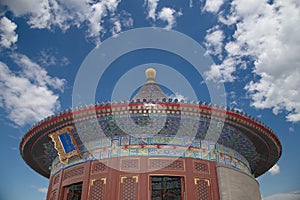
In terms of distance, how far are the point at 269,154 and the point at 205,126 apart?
11.3 feet

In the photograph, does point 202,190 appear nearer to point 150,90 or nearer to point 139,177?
point 139,177

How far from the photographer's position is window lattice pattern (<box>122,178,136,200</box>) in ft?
26.4

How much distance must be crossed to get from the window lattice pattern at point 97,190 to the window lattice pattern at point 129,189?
0.71m

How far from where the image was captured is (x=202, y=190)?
841 cm

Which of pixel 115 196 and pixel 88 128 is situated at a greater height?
pixel 88 128

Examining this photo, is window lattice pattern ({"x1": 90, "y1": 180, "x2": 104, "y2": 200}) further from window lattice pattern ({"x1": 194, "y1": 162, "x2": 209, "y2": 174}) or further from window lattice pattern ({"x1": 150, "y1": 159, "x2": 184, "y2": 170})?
window lattice pattern ({"x1": 194, "y1": 162, "x2": 209, "y2": 174})

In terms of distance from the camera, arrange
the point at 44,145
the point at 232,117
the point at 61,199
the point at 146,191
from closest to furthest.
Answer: the point at 146,191
the point at 232,117
the point at 61,199
the point at 44,145

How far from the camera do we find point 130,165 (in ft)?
27.7

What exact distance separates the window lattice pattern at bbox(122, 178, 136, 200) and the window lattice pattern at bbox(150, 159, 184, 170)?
732mm

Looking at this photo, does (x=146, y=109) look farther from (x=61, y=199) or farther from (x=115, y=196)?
(x=61, y=199)

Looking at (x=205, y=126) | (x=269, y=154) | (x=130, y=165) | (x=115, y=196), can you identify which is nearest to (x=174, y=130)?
(x=205, y=126)

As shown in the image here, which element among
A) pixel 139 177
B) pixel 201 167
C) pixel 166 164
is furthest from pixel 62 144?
pixel 201 167

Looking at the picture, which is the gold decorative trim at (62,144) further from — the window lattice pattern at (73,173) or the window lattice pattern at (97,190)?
the window lattice pattern at (97,190)

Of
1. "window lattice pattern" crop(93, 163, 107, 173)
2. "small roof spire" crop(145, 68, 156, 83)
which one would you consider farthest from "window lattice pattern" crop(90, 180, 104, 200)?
"small roof spire" crop(145, 68, 156, 83)
